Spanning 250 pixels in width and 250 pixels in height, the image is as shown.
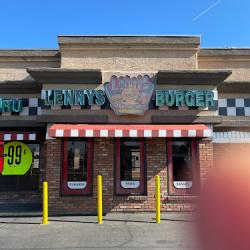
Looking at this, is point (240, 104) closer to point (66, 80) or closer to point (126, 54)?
point (126, 54)

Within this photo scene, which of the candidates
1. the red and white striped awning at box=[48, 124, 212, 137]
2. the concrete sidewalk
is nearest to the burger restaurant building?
the red and white striped awning at box=[48, 124, 212, 137]

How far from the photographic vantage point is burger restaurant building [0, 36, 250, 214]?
34.4 feet

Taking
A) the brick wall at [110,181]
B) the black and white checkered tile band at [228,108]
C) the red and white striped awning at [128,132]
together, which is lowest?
the brick wall at [110,181]

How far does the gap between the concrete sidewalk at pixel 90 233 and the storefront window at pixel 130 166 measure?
2.86 ft

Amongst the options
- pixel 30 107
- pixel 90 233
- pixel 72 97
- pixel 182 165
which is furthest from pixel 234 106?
pixel 30 107

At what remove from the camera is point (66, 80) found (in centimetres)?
1083

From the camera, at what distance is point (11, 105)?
1153 cm

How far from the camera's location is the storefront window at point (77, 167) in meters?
10.6

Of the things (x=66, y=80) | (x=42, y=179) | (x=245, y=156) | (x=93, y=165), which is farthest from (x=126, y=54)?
(x=245, y=156)

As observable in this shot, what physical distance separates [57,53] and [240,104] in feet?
20.1

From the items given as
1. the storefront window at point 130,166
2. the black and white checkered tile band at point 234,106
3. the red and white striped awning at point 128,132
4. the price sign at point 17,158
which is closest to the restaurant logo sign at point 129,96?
the black and white checkered tile band at point 234,106

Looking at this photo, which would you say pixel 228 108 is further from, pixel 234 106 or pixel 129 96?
pixel 129 96

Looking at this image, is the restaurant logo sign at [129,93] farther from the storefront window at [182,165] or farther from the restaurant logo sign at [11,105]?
the restaurant logo sign at [11,105]

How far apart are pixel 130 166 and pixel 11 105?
4263 millimetres
